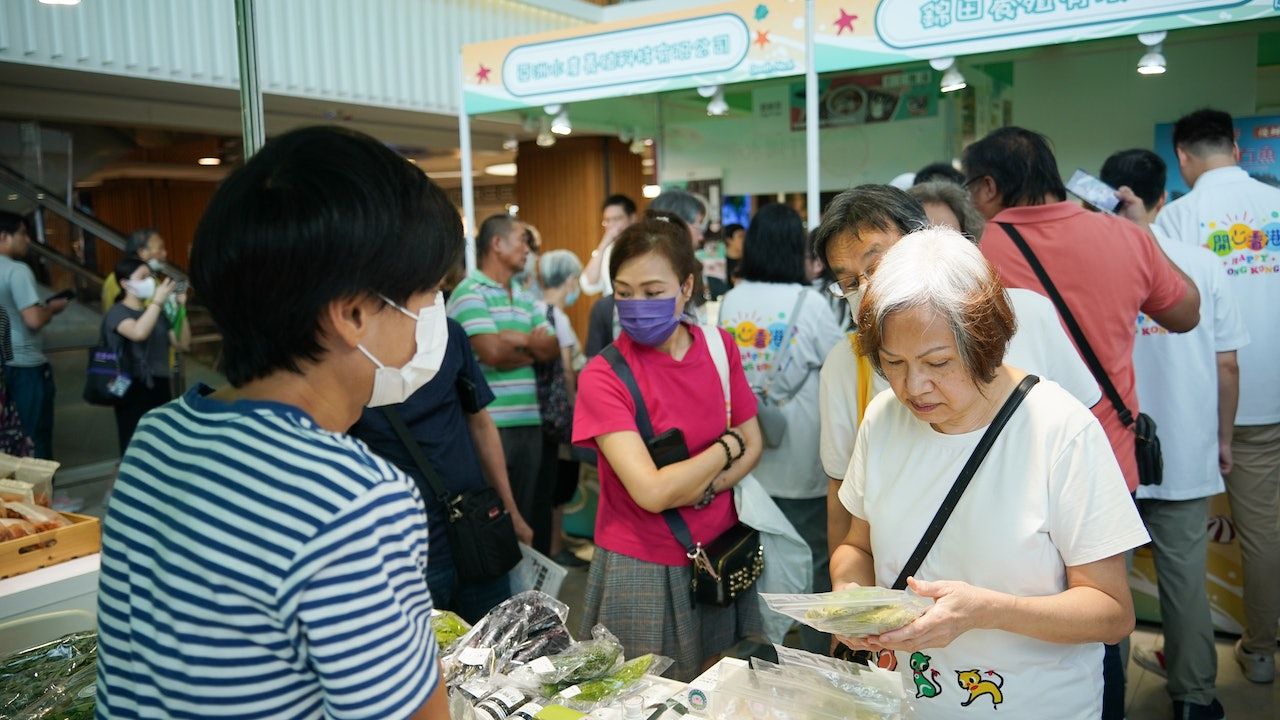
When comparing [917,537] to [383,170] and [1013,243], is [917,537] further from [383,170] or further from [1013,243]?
[1013,243]

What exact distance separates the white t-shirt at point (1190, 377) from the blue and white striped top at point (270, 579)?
3044 millimetres

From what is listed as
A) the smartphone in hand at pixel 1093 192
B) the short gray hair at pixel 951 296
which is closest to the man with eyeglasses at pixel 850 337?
the short gray hair at pixel 951 296

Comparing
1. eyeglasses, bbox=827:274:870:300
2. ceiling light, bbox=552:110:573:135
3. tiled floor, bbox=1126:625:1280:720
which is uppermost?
ceiling light, bbox=552:110:573:135

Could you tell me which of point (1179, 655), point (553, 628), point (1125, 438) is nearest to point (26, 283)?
point (553, 628)

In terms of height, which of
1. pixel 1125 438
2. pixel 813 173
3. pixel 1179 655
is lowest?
pixel 1179 655

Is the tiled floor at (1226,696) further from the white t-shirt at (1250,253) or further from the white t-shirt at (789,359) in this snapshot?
the white t-shirt at (789,359)

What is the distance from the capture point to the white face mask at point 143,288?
6.01 meters

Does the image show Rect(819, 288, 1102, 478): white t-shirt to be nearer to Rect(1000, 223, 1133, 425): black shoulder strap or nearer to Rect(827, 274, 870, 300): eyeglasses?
Rect(827, 274, 870, 300): eyeglasses

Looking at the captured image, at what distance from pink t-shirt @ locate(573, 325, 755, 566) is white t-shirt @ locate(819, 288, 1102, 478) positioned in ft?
1.46

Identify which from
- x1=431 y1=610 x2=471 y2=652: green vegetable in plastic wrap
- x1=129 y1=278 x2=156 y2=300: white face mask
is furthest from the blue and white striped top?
x1=129 y1=278 x2=156 y2=300: white face mask

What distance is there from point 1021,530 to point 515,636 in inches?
39.6

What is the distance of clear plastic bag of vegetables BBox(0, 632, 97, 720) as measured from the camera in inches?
68.1

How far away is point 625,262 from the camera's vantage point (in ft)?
8.45

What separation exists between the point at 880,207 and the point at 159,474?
1548 mm
